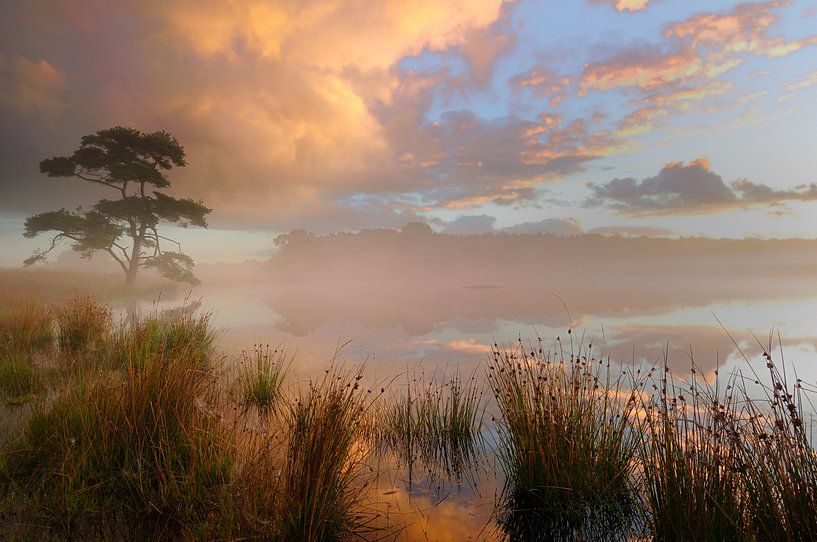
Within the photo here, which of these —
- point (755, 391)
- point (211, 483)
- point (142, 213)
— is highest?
point (142, 213)

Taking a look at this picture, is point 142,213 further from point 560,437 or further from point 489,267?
point 489,267

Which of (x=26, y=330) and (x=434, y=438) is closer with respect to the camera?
(x=434, y=438)

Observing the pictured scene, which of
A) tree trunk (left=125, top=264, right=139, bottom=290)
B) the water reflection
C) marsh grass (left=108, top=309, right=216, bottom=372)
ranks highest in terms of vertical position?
tree trunk (left=125, top=264, right=139, bottom=290)

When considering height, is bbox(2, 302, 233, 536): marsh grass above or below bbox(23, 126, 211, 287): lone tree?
below

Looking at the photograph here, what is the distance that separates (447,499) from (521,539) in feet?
2.31

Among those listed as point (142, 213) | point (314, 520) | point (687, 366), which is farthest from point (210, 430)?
point (142, 213)

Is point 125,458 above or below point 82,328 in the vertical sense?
below

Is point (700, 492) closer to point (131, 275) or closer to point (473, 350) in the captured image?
point (473, 350)

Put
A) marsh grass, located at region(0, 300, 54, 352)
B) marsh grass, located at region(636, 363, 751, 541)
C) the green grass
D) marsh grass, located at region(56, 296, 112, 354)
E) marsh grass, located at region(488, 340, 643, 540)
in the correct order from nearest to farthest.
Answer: marsh grass, located at region(636, 363, 751, 541) < marsh grass, located at region(488, 340, 643, 540) < the green grass < marsh grass, located at region(0, 300, 54, 352) < marsh grass, located at region(56, 296, 112, 354)

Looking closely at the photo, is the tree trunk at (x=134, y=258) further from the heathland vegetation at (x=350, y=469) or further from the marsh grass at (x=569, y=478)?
the marsh grass at (x=569, y=478)

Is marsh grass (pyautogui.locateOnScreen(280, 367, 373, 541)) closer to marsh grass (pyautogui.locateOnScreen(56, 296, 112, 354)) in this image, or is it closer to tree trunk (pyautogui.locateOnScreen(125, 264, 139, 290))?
marsh grass (pyautogui.locateOnScreen(56, 296, 112, 354))

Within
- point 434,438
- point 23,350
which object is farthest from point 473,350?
point 23,350

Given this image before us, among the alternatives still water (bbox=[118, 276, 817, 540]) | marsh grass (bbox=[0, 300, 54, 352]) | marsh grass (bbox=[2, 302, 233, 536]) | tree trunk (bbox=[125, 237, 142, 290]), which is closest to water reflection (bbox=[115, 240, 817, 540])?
still water (bbox=[118, 276, 817, 540])

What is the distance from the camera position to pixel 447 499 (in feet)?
11.5
